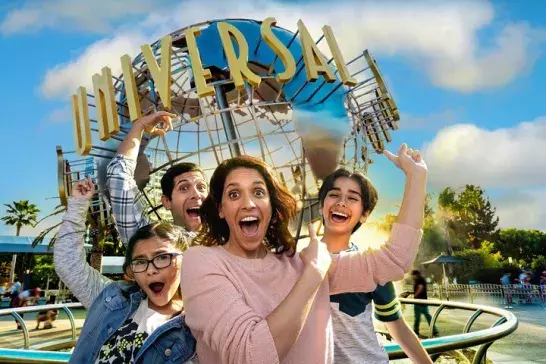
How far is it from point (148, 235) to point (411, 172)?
3.18ft

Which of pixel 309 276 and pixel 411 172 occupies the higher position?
pixel 411 172

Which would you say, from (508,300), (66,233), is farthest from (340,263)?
(508,300)

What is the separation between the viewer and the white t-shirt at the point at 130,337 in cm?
154

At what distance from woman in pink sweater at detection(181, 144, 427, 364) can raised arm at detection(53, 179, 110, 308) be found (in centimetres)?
70

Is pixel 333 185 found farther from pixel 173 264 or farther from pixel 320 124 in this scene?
pixel 320 124

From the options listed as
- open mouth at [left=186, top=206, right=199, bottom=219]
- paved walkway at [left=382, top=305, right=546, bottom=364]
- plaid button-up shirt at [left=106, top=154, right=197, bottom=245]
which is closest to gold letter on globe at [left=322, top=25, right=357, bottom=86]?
open mouth at [left=186, top=206, right=199, bottom=219]

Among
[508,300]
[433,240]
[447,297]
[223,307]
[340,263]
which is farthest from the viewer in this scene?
[433,240]

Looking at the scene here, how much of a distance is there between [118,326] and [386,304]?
3.42ft

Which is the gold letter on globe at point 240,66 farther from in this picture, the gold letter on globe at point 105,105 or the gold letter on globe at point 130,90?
the gold letter on globe at point 105,105

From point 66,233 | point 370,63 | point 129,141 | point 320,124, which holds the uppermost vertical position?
point 370,63

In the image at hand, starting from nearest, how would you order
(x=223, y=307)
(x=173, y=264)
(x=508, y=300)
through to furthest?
(x=223, y=307), (x=173, y=264), (x=508, y=300)

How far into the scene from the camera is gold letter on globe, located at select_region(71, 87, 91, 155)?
11.5 ft

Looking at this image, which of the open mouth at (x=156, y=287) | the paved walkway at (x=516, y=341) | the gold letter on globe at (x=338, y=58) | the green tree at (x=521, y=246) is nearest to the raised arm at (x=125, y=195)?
the open mouth at (x=156, y=287)

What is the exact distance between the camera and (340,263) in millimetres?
Answer: 1511
